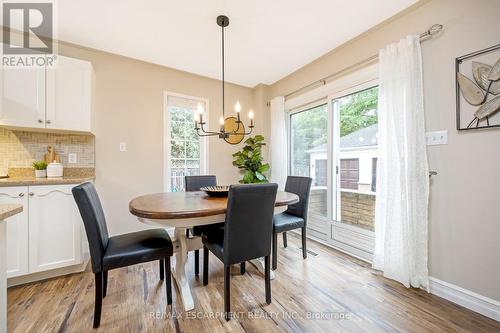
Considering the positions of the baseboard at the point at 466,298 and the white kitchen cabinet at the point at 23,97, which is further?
the white kitchen cabinet at the point at 23,97

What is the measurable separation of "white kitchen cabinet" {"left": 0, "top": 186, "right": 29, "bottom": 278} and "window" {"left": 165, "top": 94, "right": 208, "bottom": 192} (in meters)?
1.50

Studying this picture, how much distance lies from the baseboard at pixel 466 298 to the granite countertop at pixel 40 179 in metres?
3.36

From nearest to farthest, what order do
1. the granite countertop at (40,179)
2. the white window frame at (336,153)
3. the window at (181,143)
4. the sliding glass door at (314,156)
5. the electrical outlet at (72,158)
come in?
the granite countertop at (40,179) < the white window frame at (336,153) < the electrical outlet at (72,158) < the sliding glass door at (314,156) < the window at (181,143)

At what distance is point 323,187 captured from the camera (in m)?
3.06

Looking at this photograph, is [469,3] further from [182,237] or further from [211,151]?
[211,151]

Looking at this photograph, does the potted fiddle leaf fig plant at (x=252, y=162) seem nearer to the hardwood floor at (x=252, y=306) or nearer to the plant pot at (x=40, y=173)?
the hardwood floor at (x=252, y=306)

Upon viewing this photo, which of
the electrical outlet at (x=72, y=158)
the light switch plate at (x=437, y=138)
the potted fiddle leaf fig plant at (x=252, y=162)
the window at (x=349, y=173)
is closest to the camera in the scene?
the light switch plate at (x=437, y=138)

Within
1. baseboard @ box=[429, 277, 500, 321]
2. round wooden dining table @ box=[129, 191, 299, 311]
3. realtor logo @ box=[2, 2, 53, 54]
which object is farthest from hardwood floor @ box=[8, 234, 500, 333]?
realtor logo @ box=[2, 2, 53, 54]

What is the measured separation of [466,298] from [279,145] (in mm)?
2606

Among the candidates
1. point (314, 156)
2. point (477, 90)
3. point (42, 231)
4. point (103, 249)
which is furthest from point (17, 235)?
point (477, 90)

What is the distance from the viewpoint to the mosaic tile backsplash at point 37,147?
2240 millimetres

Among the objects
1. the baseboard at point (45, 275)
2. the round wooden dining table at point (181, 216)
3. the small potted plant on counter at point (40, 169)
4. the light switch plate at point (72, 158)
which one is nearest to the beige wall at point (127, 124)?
the light switch plate at point (72, 158)

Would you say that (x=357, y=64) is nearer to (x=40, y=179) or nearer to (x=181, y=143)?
(x=181, y=143)

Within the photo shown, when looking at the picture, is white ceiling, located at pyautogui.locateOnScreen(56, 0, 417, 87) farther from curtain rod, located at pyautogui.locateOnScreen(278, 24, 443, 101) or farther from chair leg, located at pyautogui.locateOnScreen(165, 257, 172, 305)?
chair leg, located at pyautogui.locateOnScreen(165, 257, 172, 305)
